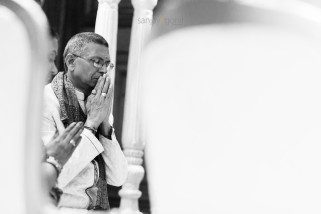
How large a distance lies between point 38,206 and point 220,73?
0.96ft

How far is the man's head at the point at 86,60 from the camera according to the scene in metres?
1.11

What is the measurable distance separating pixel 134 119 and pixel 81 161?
0.23m

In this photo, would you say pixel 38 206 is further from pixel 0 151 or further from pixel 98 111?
pixel 98 111

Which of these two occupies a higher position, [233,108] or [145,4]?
[145,4]

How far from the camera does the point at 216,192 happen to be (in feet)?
2.44

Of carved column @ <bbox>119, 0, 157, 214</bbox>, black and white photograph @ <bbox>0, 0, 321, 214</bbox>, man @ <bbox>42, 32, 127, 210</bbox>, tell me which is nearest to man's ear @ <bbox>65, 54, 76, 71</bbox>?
man @ <bbox>42, 32, 127, 210</bbox>

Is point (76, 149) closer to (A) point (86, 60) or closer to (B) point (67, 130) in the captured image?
(B) point (67, 130)

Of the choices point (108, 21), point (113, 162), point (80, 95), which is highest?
point (108, 21)

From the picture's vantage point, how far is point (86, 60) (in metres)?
1.12

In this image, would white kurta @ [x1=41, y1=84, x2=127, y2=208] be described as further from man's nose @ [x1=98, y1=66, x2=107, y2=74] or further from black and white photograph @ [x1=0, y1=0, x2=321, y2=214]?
black and white photograph @ [x1=0, y1=0, x2=321, y2=214]

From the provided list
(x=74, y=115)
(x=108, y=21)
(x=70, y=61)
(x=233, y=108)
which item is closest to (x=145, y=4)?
(x=108, y=21)

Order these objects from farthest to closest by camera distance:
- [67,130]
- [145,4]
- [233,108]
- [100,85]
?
1. [145,4]
2. [100,85]
3. [67,130]
4. [233,108]

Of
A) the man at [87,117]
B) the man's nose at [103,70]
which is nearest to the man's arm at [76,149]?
the man at [87,117]

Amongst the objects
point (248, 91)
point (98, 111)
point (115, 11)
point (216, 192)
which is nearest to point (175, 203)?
point (216, 192)
